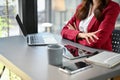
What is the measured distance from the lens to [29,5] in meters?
2.87

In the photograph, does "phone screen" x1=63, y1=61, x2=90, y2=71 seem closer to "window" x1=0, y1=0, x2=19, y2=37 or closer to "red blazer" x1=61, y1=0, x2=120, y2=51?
"red blazer" x1=61, y1=0, x2=120, y2=51

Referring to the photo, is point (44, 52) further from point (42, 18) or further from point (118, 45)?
point (42, 18)

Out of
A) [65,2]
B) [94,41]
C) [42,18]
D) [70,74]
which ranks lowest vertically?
[70,74]

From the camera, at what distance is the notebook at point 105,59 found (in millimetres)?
1428

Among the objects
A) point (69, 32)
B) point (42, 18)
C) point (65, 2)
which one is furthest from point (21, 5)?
point (69, 32)

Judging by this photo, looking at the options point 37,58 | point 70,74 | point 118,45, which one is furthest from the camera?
point 118,45

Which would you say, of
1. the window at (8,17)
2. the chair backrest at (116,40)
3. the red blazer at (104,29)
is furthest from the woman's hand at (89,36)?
the window at (8,17)

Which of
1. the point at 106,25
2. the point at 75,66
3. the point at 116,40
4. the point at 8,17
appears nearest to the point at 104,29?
the point at 106,25

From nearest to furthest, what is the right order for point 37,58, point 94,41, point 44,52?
point 37,58 < point 44,52 < point 94,41

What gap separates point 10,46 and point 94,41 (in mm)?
723

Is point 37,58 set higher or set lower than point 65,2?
lower

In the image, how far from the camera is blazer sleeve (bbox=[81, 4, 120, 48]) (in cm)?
197

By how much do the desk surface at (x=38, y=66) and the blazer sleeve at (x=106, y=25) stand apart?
12 centimetres

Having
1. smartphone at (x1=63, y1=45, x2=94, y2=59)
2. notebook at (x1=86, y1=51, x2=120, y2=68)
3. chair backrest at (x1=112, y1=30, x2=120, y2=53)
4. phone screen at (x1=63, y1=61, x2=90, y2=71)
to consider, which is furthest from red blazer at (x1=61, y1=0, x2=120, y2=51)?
phone screen at (x1=63, y1=61, x2=90, y2=71)
